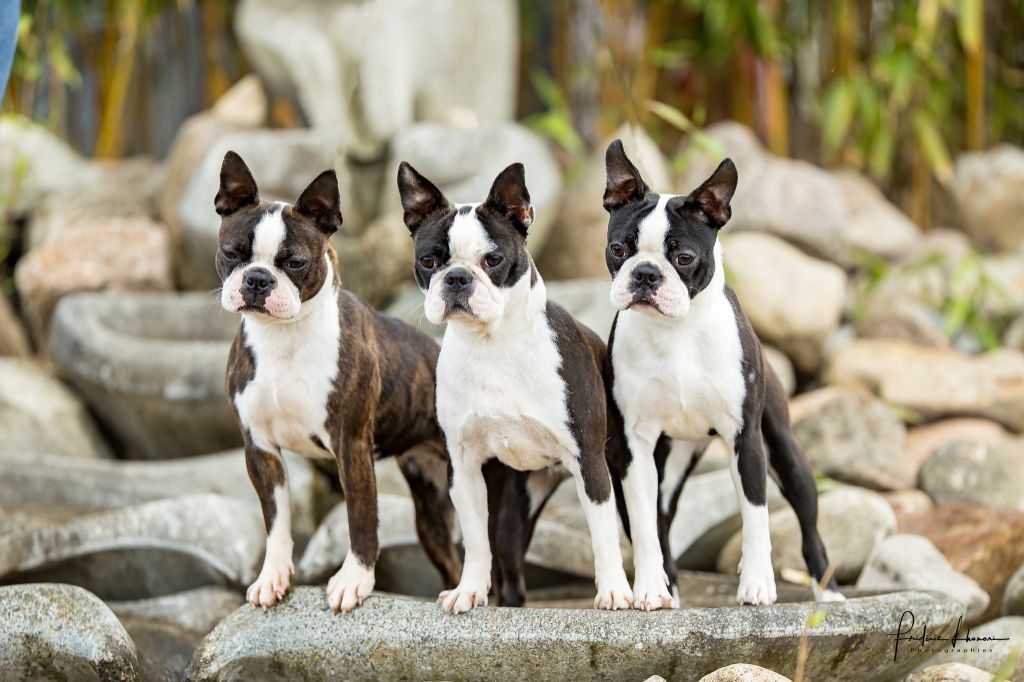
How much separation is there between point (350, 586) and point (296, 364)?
2.18 feet

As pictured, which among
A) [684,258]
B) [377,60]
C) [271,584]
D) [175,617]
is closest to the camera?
[684,258]

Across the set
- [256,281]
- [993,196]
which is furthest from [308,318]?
[993,196]

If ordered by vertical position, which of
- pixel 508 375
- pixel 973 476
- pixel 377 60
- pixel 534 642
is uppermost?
pixel 377 60

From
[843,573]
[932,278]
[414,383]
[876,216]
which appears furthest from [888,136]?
[414,383]

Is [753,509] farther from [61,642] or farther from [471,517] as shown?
[61,642]

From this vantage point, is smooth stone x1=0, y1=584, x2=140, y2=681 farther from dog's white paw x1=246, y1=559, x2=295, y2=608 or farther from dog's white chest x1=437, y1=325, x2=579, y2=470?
dog's white chest x1=437, y1=325, x2=579, y2=470

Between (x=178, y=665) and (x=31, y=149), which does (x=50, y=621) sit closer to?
(x=178, y=665)

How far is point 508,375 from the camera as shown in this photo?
12.4 ft

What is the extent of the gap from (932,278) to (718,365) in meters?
6.19

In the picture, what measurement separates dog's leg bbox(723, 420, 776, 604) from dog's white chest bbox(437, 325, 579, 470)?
1.61 feet

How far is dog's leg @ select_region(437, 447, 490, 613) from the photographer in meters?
3.88

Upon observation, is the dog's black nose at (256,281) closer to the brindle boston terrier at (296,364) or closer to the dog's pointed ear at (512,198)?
the brindle boston terrier at (296,364)

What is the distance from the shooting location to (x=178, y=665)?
428cm

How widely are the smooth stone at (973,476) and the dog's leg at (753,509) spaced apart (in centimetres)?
319
